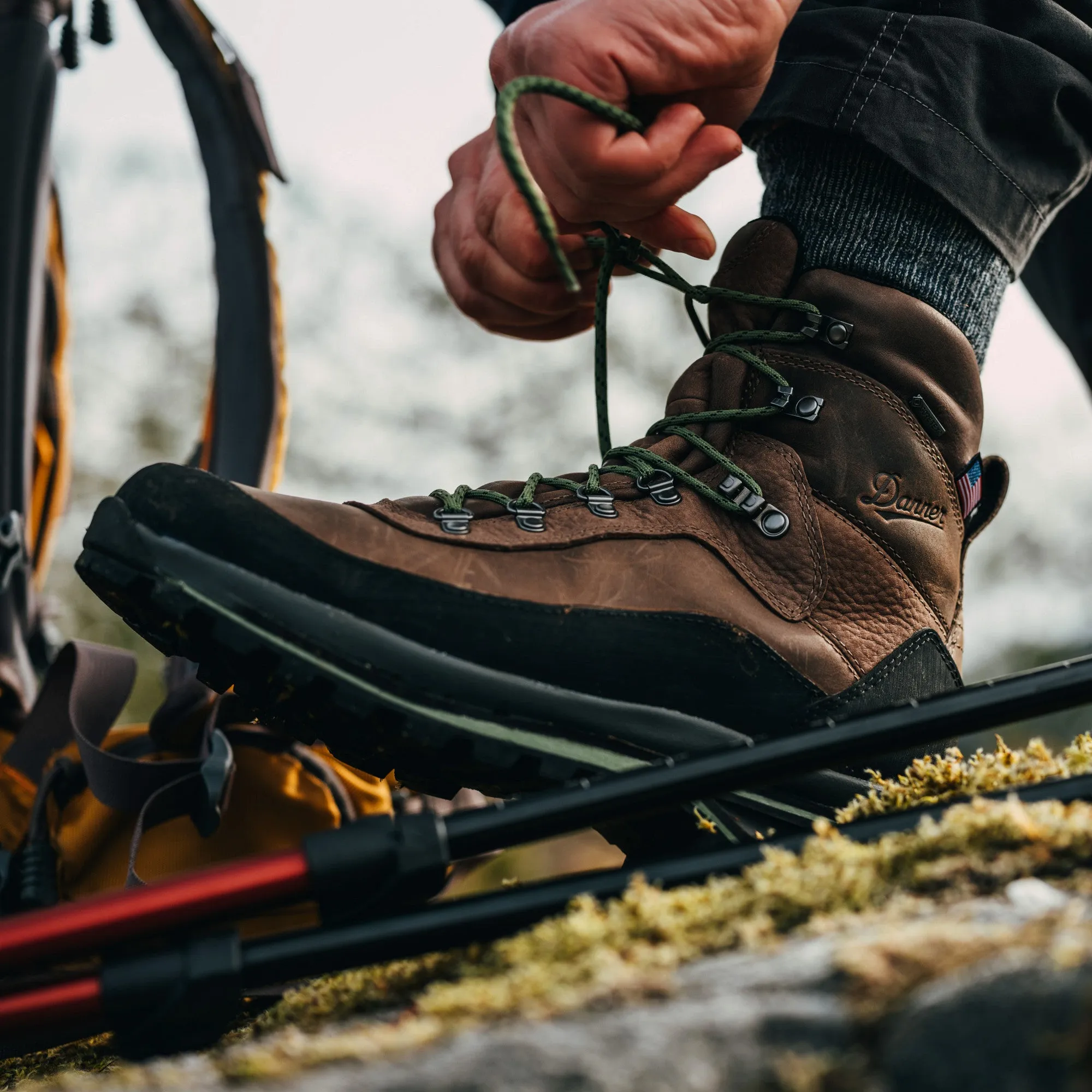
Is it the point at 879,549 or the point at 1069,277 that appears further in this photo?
the point at 1069,277

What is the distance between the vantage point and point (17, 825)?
1.62 meters

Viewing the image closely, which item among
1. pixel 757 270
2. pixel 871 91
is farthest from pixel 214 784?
pixel 871 91

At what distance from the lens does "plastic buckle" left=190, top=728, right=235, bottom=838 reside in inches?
55.1

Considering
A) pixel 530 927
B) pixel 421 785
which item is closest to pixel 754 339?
pixel 421 785

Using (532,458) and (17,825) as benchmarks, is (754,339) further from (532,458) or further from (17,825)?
(532,458)

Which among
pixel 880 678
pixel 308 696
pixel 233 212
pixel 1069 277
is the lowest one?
pixel 880 678

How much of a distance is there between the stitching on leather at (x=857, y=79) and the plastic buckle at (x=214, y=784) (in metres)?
1.15

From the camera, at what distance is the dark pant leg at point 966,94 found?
1.24m

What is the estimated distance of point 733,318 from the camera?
1.32 metres

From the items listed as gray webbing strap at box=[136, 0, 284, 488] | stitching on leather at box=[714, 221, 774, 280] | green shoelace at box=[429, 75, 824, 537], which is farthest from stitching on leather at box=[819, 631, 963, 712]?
gray webbing strap at box=[136, 0, 284, 488]

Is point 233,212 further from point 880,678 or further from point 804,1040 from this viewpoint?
point 804,1040

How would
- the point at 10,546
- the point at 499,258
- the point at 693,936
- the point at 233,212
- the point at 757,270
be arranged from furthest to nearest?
the point at 233,212 < the point at 10,546 < the point at 499,258 < the point at 757,270 < the point at 693,936

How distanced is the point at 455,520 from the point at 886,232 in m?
0.64

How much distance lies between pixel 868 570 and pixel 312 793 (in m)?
0.87
